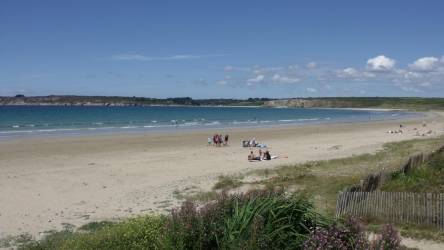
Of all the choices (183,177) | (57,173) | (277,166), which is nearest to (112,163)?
(57,173)

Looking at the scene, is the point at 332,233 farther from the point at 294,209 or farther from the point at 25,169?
the point at 25,169

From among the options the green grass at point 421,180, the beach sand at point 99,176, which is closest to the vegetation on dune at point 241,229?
the beach sand at point 99,176

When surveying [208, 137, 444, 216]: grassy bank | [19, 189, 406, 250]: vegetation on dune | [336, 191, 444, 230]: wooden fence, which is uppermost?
[19, 189, 406, 250]: vegetation on dune

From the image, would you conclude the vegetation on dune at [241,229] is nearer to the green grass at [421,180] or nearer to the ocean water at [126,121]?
the green grass at [421,180]

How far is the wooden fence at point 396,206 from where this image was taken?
35.0 feet

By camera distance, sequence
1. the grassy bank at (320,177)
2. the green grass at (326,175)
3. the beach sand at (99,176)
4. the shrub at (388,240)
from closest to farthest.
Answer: the shrub at (388,240)
the beach sand at (99,176)
the green grass at (326,175)
the grassy bank at (320,177)

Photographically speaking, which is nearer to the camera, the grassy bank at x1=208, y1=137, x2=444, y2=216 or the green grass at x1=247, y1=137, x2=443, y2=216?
the green grass at x1=247, y1=137, x2=443, y2=216

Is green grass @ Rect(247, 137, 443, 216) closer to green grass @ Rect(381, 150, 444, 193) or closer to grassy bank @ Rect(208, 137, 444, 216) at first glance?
grassy bank @ Rect(208, 137, 444, 216)

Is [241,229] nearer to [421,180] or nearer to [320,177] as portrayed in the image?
[421,180]

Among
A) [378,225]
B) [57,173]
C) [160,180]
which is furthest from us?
[57,173]

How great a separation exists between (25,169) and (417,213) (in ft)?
55.7

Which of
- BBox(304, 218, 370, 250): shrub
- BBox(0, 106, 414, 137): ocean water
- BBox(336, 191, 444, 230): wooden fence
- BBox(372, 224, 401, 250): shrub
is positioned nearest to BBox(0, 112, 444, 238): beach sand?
BBox(336, 191, 444, 230): wooden fence

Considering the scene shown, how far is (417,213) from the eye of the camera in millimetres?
10867

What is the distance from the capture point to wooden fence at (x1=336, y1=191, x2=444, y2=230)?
35.0 feet
